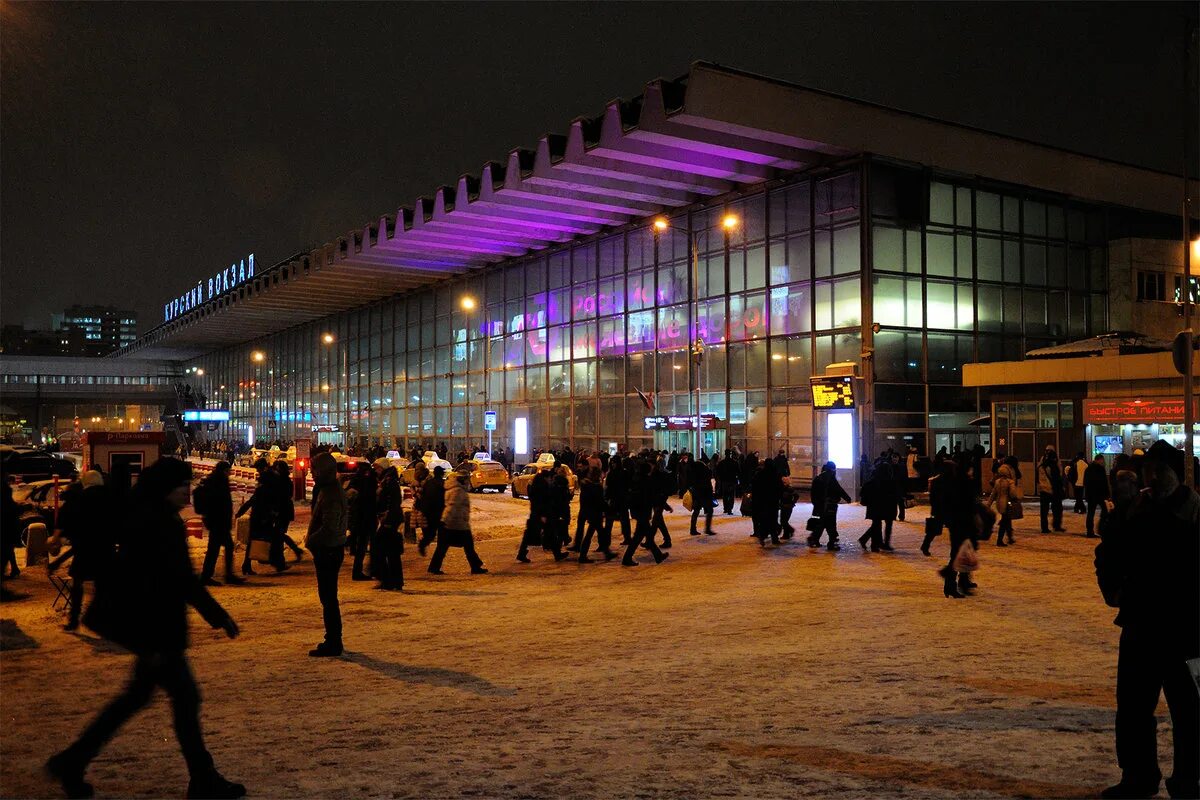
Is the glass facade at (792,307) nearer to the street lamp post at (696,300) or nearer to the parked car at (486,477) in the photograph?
the street lamp post at (696,300)

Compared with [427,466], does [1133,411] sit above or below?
above

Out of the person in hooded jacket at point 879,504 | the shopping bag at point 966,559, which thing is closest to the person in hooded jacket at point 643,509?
the person in hooded jacket at point 879,504

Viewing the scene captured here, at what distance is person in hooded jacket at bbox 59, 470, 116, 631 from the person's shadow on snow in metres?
2.43

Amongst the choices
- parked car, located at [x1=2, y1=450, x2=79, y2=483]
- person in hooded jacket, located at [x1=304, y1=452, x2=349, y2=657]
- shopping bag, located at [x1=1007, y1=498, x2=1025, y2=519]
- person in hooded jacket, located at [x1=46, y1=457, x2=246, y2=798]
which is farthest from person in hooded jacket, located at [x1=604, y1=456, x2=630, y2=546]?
parked car, located at [x1=2, y1=450, x2=79, y2=483]

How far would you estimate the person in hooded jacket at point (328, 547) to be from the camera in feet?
30.1

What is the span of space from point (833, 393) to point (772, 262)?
6529mm

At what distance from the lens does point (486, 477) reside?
37.1 metres

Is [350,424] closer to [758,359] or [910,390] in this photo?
[758,359]

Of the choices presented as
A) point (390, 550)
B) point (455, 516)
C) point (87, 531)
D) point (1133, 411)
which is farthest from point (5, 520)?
point (1133, 411)

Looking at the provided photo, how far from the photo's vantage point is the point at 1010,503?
18500 mm

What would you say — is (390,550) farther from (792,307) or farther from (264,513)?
(792,307)

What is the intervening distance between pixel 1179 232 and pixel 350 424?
171 ft

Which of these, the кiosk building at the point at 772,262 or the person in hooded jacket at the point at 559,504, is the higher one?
the кiosk building at the point at 772,262

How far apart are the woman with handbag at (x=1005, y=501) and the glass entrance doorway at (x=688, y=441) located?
19.4 metres
